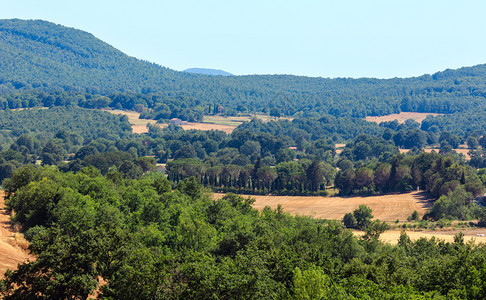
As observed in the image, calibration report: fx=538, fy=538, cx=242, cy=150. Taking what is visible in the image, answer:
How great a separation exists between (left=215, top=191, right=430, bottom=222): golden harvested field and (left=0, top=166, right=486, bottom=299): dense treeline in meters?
52.0

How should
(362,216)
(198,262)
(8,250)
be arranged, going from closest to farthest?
(198,262) < (8,250) < (362,216)

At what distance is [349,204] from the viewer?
14038cm

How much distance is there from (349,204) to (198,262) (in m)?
95.7

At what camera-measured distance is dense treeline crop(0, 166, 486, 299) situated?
43.5 m

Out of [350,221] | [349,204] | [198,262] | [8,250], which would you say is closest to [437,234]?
[350,221]

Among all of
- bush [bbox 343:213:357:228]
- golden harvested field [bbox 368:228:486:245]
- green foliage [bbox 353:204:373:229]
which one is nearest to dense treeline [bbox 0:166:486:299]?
golden harvested field [bbox 368:228:486:245]

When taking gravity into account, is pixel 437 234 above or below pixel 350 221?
above

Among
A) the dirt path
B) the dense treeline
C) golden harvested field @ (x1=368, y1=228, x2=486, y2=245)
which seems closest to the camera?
the dense treeline

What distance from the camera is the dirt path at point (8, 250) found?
191 feet

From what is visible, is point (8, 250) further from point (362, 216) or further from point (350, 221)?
point (362, 216)

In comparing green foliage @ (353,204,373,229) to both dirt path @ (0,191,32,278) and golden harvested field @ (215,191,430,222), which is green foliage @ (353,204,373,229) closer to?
golden harvested field @ (215,191,430,222)

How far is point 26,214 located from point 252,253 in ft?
118

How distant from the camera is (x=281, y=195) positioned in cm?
15838

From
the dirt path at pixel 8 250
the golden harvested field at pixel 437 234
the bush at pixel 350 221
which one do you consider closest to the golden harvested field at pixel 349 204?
the bush at pixel 350 221
